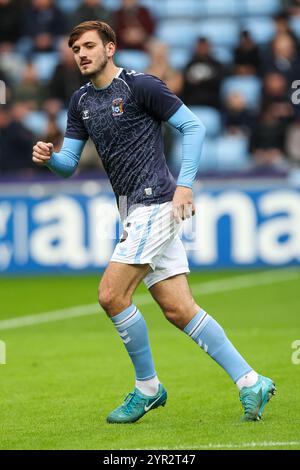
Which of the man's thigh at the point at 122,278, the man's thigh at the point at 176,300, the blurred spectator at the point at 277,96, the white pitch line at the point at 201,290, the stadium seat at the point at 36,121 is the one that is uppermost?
the man's thigh at the point at 122,278

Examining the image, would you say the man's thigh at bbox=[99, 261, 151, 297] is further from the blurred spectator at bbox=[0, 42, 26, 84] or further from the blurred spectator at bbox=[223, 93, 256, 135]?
the blurred spectator at bbox=[0, 42, 26, 84]

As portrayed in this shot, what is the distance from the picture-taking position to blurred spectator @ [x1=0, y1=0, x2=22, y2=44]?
63.5ft

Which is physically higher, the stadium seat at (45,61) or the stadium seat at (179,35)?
the stadium seat at (179,35)

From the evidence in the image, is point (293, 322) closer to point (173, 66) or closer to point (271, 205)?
point (271, 205)

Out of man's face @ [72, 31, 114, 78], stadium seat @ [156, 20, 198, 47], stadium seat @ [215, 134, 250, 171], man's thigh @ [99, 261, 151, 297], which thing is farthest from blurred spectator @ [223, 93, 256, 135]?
man's thigh @ [99, 261, 151, 297]

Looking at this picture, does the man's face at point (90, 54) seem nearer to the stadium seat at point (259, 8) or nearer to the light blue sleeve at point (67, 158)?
the light blue sleeve at point (67, 158)

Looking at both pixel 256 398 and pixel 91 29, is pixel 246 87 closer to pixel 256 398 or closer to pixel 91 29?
pixel 91 29

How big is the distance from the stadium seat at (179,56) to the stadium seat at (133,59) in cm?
67

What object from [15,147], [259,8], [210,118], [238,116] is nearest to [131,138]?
[15,147]

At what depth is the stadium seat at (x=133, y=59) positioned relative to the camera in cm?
1812

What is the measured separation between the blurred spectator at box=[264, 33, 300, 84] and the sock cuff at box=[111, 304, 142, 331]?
11.2 meters

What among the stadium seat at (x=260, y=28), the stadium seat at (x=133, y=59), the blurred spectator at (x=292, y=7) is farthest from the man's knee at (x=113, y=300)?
the blurred spectator at (x=292, y=7)

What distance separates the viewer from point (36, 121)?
18.1 meters

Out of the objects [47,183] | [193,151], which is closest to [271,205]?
[47,183]
